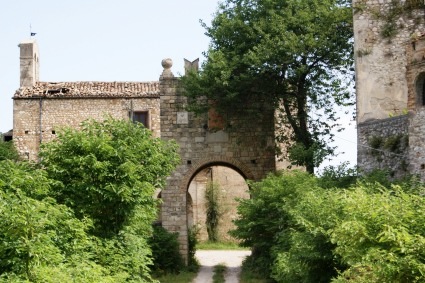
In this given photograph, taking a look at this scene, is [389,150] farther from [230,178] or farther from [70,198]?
[230,178]

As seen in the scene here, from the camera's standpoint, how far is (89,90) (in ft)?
155

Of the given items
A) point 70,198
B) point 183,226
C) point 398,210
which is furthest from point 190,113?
point 398,210

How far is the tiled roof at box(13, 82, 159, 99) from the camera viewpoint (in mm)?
46781

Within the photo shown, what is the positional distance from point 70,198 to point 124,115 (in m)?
23.6

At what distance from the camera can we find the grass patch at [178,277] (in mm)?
30344

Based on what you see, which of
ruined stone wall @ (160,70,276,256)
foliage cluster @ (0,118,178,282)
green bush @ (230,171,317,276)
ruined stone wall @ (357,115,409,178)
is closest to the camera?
foliage cluster @ (0,118,178,282)

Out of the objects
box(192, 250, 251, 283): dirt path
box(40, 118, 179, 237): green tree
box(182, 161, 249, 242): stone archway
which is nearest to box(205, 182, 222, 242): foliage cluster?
box(182, 161, 249, 242): stone archway

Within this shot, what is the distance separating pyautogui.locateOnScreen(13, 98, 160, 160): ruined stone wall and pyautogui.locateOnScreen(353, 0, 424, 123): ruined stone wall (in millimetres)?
22424

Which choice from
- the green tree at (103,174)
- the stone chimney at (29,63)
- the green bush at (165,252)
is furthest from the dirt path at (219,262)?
the stone chimney at (29,63)

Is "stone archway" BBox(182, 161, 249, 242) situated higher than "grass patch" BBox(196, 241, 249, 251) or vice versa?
"stone archway" BBox(182, 161, 249, 242)

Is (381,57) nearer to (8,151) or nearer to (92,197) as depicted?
(92,197)

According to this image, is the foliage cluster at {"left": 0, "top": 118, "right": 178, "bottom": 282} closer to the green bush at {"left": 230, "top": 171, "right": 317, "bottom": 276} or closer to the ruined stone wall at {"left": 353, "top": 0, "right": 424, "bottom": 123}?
the green bush at {"left": 230, "top": 171, "right": 317, "bottom": 276}

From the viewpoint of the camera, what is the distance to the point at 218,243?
45844mm

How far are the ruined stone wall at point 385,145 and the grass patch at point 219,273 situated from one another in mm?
7712
